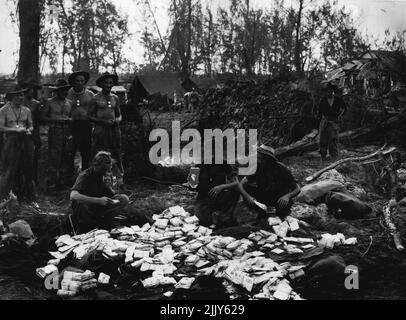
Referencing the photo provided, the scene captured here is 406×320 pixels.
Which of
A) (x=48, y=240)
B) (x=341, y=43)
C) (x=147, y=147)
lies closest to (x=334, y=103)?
(x=147, y=147)

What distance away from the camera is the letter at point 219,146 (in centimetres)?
557

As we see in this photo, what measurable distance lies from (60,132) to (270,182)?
3243 millimetres

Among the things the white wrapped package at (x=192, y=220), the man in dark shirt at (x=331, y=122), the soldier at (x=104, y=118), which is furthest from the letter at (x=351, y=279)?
the soldier at (x=104, y=118)

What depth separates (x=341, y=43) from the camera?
10.6 metres

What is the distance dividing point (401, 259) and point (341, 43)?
7552 millimetres

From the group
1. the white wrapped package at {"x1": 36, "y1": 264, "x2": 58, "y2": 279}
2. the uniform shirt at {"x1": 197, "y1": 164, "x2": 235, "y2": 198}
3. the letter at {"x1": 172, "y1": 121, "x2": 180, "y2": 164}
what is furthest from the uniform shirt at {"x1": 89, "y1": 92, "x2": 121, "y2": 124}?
the white wrapped package at {"x1": 36, "y1": 264, "x2": 58, "y2": 279}

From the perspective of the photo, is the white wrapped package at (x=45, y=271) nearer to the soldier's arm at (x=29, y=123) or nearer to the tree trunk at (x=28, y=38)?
the soldier's arm at (x=29, y=123)

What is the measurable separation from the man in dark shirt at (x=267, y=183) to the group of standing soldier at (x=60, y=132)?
85.2 inches

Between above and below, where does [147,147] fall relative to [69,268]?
above

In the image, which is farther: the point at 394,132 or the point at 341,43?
the point at 341,43

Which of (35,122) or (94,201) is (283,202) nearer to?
(94,201)

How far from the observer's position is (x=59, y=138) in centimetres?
639
